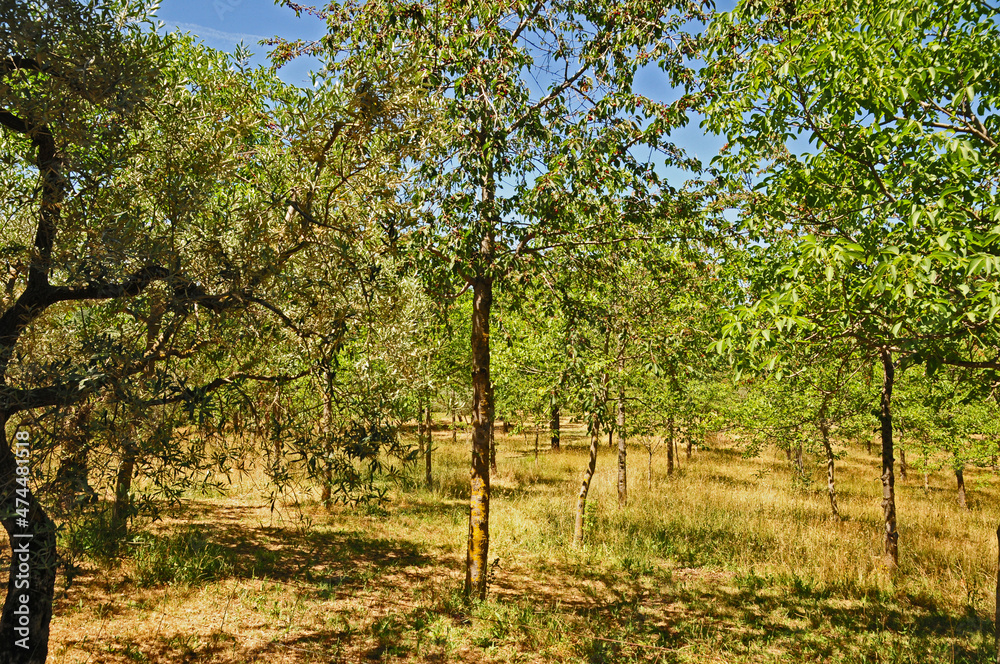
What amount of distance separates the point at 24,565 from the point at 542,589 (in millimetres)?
8442

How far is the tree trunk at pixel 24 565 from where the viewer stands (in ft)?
12.9

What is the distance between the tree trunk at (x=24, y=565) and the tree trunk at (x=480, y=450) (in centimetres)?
555

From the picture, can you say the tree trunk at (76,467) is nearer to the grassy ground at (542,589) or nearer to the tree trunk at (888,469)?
the grassy ground at (542,589)

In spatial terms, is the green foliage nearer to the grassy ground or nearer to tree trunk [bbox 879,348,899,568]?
the grassy ground

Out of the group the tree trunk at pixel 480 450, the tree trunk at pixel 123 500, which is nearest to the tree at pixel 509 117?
the tree trunk at pixel 480 450

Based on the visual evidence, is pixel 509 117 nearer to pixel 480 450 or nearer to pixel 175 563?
pixel 480 450

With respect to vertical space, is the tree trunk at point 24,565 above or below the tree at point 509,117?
below

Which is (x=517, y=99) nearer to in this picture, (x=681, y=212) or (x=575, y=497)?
(x=681, y=212)

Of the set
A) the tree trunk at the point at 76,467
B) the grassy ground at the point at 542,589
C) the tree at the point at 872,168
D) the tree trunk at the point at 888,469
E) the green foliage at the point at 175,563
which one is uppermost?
the tree at the point at 872,168

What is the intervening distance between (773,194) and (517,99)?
4051 millimetres

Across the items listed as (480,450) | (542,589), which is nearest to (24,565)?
(480,450)

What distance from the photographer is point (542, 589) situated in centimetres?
1043

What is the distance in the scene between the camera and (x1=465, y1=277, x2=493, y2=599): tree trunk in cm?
889

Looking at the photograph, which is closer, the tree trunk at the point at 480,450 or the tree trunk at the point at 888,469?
the tree trunk at the point at 480,450
